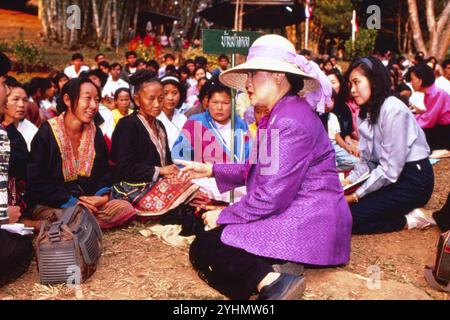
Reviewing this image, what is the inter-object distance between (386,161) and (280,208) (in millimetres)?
1732

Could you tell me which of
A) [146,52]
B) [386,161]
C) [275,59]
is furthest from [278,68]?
[146,52]

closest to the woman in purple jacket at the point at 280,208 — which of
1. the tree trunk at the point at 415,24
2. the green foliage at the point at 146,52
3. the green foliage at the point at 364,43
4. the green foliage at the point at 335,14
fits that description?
the green foliage at the point at 146,52

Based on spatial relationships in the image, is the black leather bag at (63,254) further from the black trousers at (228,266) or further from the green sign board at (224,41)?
the green sign board at (224,41)

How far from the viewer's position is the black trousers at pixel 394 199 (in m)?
4.51

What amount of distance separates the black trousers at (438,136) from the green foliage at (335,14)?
20038mm

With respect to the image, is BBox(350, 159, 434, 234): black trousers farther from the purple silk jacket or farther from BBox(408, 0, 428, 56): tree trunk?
BBox(408, 0, 428, 56): tree trunk

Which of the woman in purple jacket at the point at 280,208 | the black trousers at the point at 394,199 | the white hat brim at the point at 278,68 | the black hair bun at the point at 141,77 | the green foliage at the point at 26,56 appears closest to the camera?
the woman in purple jacket at the point at 280,208

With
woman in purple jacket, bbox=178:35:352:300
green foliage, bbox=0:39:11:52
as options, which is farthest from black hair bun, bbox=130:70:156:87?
green foliage, bbox=0:39:11:52

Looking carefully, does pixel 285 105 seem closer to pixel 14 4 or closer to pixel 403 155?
pixel 403 155

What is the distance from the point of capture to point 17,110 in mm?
4953

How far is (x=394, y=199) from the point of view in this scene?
4523 millimetres

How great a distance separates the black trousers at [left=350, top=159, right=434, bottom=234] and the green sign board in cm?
182

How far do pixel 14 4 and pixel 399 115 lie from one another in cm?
2519
